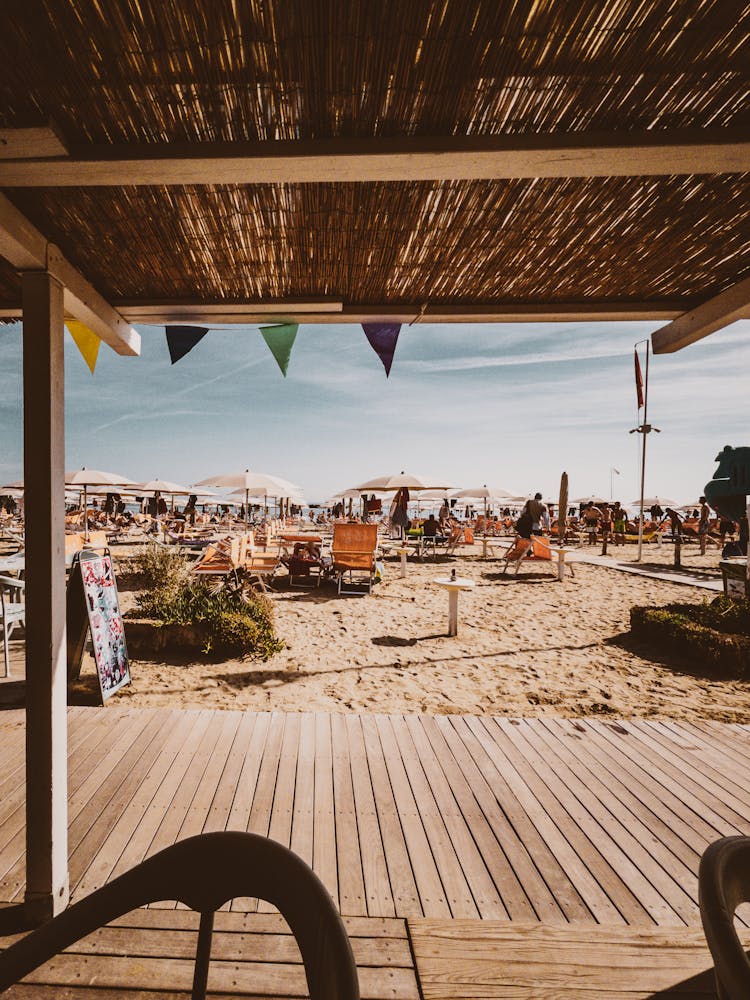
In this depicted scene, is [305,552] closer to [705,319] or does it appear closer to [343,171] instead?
[705,319]

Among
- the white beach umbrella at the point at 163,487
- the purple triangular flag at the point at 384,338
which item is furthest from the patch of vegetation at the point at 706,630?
the white beach umbrella at the point at 163,487

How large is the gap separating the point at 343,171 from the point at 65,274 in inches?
50.2

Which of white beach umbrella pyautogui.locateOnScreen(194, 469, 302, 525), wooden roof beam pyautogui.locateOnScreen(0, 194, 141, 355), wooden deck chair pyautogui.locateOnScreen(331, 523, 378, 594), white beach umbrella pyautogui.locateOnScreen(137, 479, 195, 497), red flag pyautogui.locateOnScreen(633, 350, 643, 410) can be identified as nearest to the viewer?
wooden roof beam pyautogui.locateOnScreen(0, 194, 141, 355)

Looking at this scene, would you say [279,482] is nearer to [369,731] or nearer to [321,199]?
[369,731]

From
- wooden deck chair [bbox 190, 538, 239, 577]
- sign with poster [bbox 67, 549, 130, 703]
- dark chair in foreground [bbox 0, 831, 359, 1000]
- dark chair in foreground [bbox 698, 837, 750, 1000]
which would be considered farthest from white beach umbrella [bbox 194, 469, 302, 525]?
dark chair in foreground [bbox 698, 837, 750, 1000]

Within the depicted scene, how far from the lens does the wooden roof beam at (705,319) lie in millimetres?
2078

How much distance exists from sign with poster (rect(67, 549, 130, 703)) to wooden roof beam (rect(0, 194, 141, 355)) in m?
2.27

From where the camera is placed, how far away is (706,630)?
5348mm

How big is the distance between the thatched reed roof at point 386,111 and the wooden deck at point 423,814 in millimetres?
2645

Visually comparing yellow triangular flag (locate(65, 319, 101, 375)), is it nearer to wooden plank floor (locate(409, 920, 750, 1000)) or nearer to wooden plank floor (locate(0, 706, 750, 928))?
wooden plank floor (locate(0, 706, 750, 928))

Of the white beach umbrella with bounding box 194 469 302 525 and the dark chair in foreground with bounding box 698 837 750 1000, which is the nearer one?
the dark chair in foreground with bounding box 698 837 750 1000

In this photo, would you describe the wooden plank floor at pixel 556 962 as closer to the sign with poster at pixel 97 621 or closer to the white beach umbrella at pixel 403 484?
the sign with poster at pixel 97 621

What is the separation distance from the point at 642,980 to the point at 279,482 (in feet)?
40.1

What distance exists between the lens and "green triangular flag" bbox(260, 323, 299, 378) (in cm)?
254
